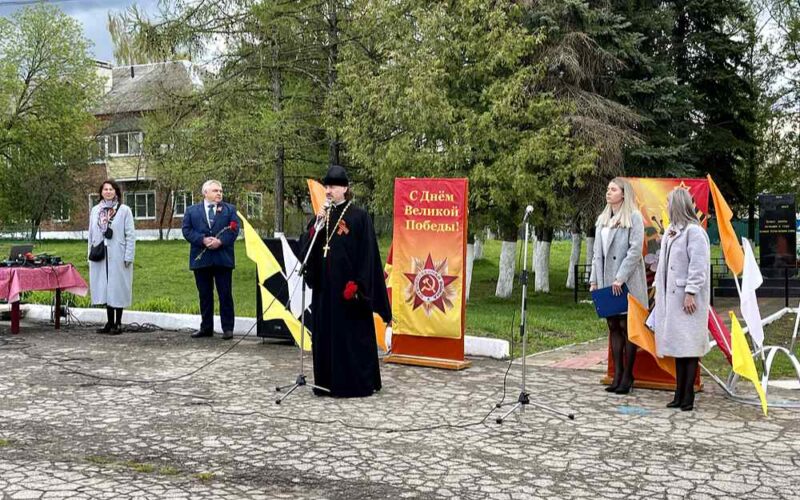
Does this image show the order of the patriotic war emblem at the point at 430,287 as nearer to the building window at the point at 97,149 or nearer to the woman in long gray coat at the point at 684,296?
the woman in long gray coat at the point at 684,296

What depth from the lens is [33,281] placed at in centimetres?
1198

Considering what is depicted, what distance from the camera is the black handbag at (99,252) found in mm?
12203

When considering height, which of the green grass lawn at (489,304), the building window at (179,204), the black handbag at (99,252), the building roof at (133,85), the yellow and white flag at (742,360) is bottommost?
the green grass lawn at (489,304)

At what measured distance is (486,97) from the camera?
56.3 ft

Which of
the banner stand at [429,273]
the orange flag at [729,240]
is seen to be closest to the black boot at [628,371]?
the orange flag at [729,240]

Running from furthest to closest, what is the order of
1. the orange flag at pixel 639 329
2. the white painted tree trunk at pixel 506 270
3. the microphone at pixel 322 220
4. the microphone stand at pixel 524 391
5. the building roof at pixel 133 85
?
the building roof at pixel 133 85 < the white painted tree trunk at pixel 506 270 < the microphone at pixel 322 220 < the orange flag at pixel 639 329 < the microphone stand at pixel 524 391

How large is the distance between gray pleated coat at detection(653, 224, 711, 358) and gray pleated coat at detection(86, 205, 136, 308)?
764cm

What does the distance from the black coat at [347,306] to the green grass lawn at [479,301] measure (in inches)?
97.9

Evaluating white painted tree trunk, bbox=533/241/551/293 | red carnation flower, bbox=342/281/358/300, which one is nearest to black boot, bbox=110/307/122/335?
red carnation flower, bbox=342/281/358/300

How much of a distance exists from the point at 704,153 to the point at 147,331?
16.2 metres

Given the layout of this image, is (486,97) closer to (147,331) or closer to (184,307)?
(184,307)

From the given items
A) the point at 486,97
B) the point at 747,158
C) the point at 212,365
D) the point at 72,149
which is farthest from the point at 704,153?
the point at 72,149

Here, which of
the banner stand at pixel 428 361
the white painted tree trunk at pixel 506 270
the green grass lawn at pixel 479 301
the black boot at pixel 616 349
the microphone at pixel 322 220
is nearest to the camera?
the microphone at pixel 322 220

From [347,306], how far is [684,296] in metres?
3.03
